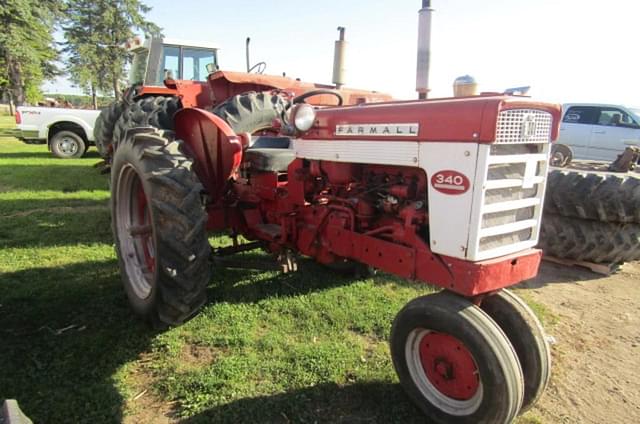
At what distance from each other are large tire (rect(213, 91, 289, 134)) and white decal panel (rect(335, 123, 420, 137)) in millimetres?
1839

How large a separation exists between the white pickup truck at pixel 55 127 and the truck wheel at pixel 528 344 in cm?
1345

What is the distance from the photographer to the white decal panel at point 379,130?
221cm

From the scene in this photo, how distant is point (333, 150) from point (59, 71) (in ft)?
148

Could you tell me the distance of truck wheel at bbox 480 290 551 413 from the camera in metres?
2.23

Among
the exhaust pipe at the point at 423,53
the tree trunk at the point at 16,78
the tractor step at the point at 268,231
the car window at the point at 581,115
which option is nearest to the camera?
the exhaust pipe at the point at 423,53

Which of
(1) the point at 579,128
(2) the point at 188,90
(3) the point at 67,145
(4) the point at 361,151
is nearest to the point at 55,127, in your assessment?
(3) the point at 67,145

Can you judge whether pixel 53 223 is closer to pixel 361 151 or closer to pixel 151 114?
pixel 151 114

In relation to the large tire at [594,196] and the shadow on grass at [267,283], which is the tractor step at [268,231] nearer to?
the shadow on grass at [267,283]

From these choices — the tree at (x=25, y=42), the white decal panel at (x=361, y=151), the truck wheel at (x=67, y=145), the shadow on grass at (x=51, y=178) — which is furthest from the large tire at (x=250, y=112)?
the tree at (x=25, y=42)

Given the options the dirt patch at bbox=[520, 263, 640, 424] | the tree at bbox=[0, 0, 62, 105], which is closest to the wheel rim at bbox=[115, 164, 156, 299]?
the dirt patch at bbox=[520, 263, 640, 424]

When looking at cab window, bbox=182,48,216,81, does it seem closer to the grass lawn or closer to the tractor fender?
the grass lawn

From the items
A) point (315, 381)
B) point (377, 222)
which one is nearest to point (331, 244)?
point (377, 222)

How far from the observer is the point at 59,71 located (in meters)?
39.5

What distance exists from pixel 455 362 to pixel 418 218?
2.39ft
